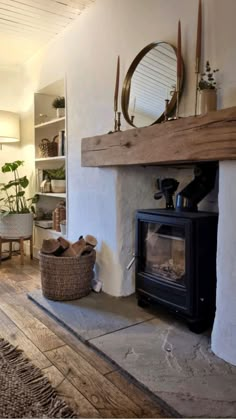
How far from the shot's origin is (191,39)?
6.32 feet

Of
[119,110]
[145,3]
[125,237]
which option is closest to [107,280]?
[125,237]

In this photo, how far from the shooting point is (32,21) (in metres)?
2.89

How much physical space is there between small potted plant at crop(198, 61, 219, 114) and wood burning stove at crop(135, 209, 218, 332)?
0.60 m

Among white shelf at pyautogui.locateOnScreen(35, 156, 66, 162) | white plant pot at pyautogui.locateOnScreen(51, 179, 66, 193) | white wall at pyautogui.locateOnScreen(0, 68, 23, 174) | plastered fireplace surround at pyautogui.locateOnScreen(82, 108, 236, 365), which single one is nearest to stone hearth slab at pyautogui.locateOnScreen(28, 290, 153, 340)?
plastered fireplace surround at pyautogui.locateOnScreen(82, 108, 236, 365)

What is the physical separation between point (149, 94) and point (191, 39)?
0.44 metres

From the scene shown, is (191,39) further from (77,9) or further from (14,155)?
(14,155)

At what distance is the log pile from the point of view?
7.89 ft

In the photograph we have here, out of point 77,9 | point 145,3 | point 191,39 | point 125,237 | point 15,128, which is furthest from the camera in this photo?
point 15,128

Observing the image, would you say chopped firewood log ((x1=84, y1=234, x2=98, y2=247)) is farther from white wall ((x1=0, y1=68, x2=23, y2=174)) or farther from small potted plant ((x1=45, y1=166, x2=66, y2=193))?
white wall ((x1=0, y1=68, x2=23, y2=174))

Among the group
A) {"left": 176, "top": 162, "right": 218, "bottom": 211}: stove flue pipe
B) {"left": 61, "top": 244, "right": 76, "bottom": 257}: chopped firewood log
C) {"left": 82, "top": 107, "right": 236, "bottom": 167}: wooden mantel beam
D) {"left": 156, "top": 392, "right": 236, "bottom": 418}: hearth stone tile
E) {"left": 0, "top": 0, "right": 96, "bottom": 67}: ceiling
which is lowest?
{"left": 156, "top": 392, "right": 236, "bottom": 418}: hearth stone tile

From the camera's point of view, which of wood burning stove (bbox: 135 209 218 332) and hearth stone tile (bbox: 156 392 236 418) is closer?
hearth stone tile (bbox: 156 392 236 418)

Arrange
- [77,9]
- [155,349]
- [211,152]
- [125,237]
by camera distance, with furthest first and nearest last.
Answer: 1. [77,9]
2. [125,237]
3. [155,349]
4. [211,152]

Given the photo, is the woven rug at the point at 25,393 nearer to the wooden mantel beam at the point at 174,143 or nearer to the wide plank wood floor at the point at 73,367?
the wide plank wood floor at the point at 73,367

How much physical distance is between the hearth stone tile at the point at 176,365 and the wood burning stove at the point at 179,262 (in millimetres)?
154
